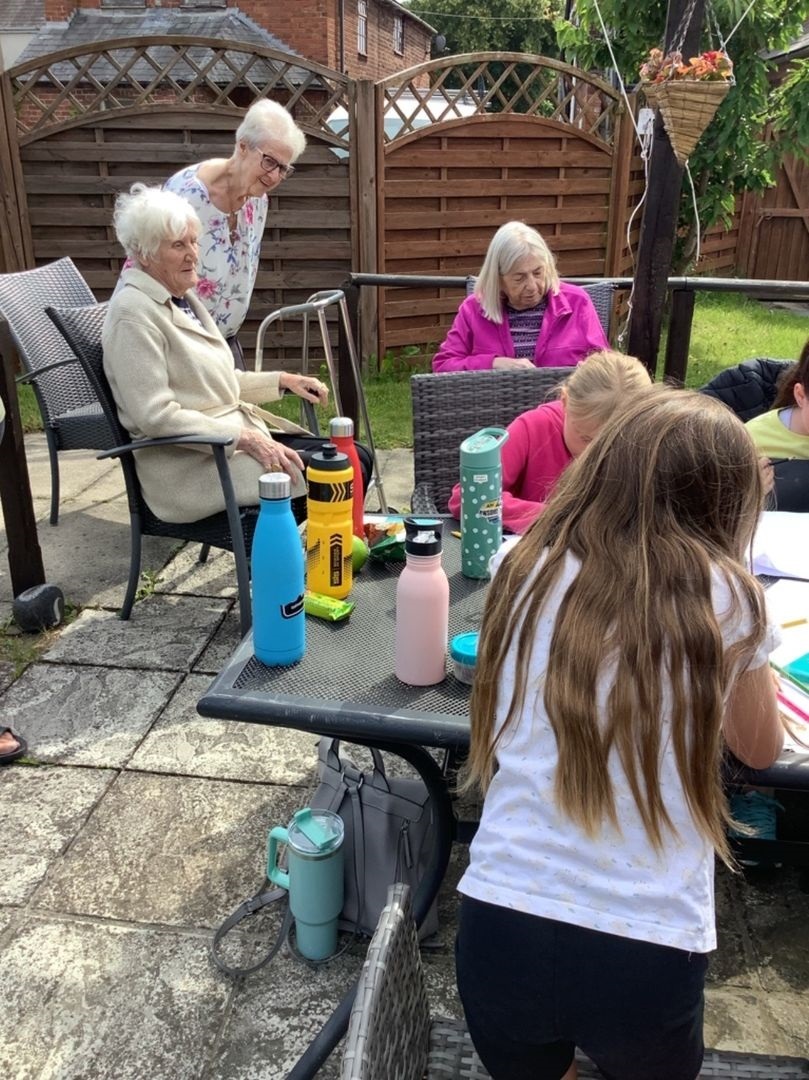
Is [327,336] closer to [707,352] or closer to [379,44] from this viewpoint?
[707,352]

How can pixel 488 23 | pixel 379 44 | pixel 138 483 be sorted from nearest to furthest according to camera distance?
pixel 138 483
pixel 379 44
pixel 488 23

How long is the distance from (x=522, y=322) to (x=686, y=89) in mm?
927

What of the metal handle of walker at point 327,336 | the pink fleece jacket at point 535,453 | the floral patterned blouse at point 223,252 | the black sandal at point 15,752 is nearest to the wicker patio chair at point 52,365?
the floral patterned blouse at point 223,252

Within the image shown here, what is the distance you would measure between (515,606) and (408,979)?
0.48 meters

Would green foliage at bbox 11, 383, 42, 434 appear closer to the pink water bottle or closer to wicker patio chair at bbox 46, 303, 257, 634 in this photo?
wicker patio chair at bbox 46, 303, 257, 634


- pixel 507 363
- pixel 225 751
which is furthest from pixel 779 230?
pixel 225 751

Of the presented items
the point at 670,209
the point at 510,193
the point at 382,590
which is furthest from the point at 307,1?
the point at 382,590

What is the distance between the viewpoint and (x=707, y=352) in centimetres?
763

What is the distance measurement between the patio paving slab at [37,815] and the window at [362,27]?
874 inches

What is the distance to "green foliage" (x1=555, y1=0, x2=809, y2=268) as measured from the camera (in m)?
6.82

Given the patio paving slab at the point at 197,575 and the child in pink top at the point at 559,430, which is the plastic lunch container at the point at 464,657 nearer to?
the child in pink top at the point at 559,430

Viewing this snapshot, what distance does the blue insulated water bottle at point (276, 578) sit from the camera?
4.62ft

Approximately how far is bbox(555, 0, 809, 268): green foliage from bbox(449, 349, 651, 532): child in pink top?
552cm

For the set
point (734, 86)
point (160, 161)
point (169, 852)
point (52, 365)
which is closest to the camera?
point (169, 852)
